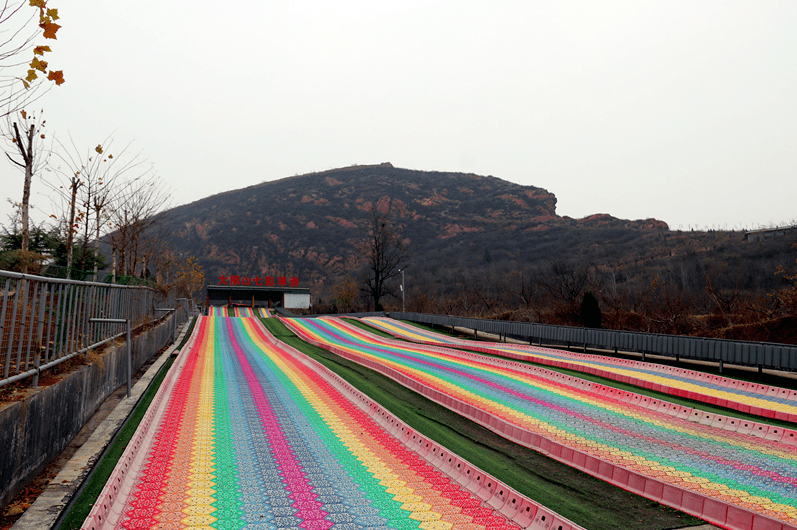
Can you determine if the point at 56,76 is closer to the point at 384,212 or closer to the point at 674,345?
the point at 674,345

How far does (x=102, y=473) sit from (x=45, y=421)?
947 mm

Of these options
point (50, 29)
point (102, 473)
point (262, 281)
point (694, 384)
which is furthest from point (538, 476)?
point (262, 281)

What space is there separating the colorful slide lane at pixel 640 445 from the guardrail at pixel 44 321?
23.5ft

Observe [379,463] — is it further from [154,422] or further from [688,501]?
[154,422]

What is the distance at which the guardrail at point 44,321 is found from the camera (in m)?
5.52

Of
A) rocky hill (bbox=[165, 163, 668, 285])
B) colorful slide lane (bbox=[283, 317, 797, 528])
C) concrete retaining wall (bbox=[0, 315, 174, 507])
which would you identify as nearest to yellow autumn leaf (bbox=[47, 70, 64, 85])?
concrete retaining wall (bbox=[0, 315, 174, 507])

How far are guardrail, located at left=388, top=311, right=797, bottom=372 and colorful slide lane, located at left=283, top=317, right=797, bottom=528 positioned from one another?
601cm

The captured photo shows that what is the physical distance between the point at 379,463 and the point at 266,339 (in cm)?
2126

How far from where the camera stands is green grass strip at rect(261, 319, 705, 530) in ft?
17.1

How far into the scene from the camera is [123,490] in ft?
17.6

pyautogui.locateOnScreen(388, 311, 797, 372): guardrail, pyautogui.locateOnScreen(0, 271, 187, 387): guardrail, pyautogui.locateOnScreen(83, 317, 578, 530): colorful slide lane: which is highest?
pyautogui.locateOnScreen(0, 271, 187, 387): guardrail

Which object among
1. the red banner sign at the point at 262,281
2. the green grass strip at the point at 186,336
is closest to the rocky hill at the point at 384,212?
the red banner sign at the point at 262,281

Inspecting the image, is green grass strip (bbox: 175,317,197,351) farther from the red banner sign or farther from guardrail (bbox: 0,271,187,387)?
the red banner sign

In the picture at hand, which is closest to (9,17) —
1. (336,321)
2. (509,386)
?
(509,386)
